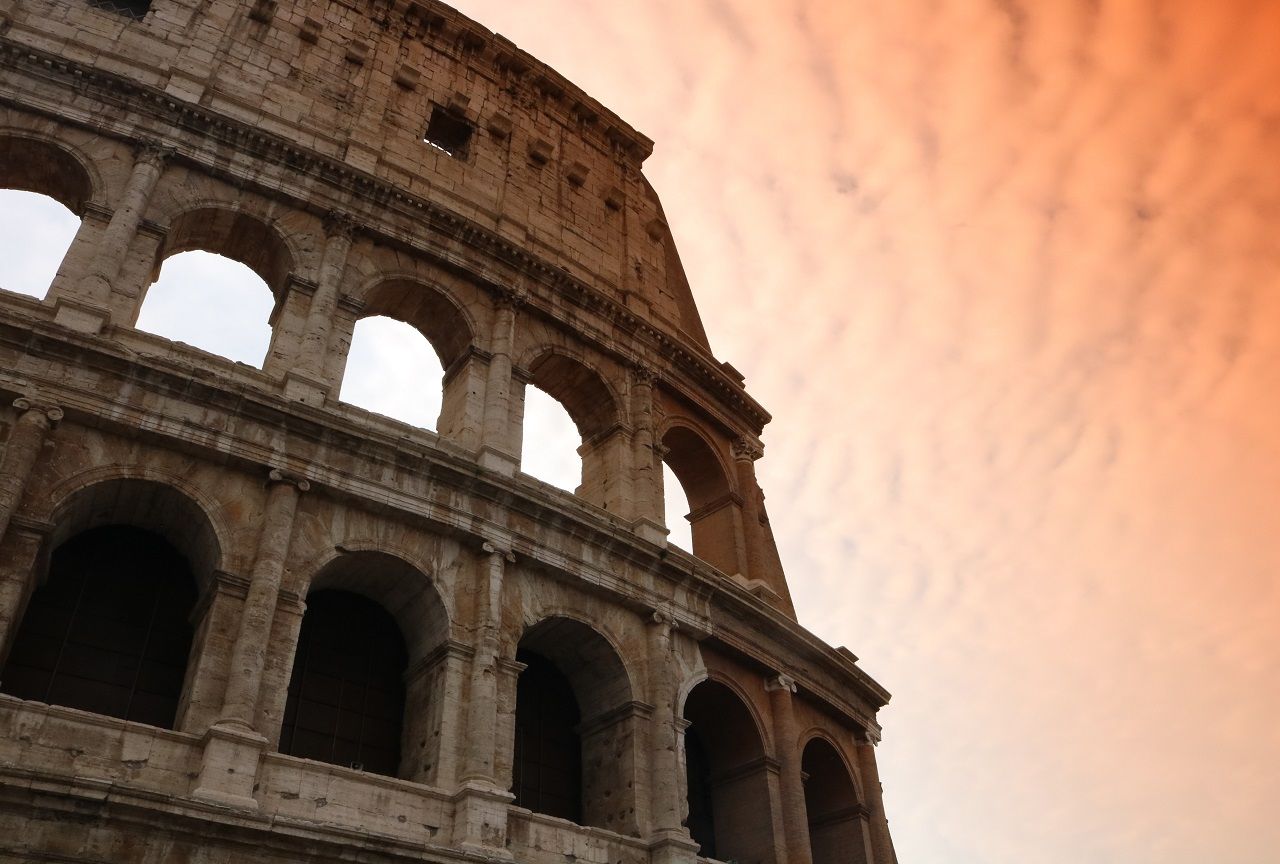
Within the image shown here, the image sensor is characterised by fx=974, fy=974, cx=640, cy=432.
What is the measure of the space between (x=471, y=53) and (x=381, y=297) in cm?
773

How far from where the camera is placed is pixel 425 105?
19.6 meters

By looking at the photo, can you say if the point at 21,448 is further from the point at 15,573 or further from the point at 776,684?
the point at 776,684

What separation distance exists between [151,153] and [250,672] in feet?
28.0

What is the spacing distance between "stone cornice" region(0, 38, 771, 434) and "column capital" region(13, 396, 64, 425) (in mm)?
5440

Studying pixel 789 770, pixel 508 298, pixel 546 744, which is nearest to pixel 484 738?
pixel 546 744

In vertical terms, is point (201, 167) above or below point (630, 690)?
above

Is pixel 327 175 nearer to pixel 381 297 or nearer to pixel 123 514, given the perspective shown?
pixel 381 297

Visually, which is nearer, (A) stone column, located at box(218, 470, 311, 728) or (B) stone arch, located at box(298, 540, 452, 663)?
(A) stone column, located at box(218, 470, 311, 728)

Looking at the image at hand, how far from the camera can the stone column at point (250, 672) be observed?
10078 mm

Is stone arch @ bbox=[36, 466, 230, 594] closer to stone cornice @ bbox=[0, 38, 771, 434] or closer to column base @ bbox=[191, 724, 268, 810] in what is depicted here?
column base @ bbox=[191, 724, 268, 810]

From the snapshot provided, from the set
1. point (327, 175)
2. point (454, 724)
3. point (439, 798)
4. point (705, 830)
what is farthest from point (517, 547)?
point (327, 175)

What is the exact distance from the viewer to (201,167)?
15305 millimetres

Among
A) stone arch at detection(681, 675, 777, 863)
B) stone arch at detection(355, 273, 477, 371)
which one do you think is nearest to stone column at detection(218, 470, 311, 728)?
stone arch at detection(355, 273, 477, 371)

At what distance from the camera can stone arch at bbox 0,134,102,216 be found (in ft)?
46.9
